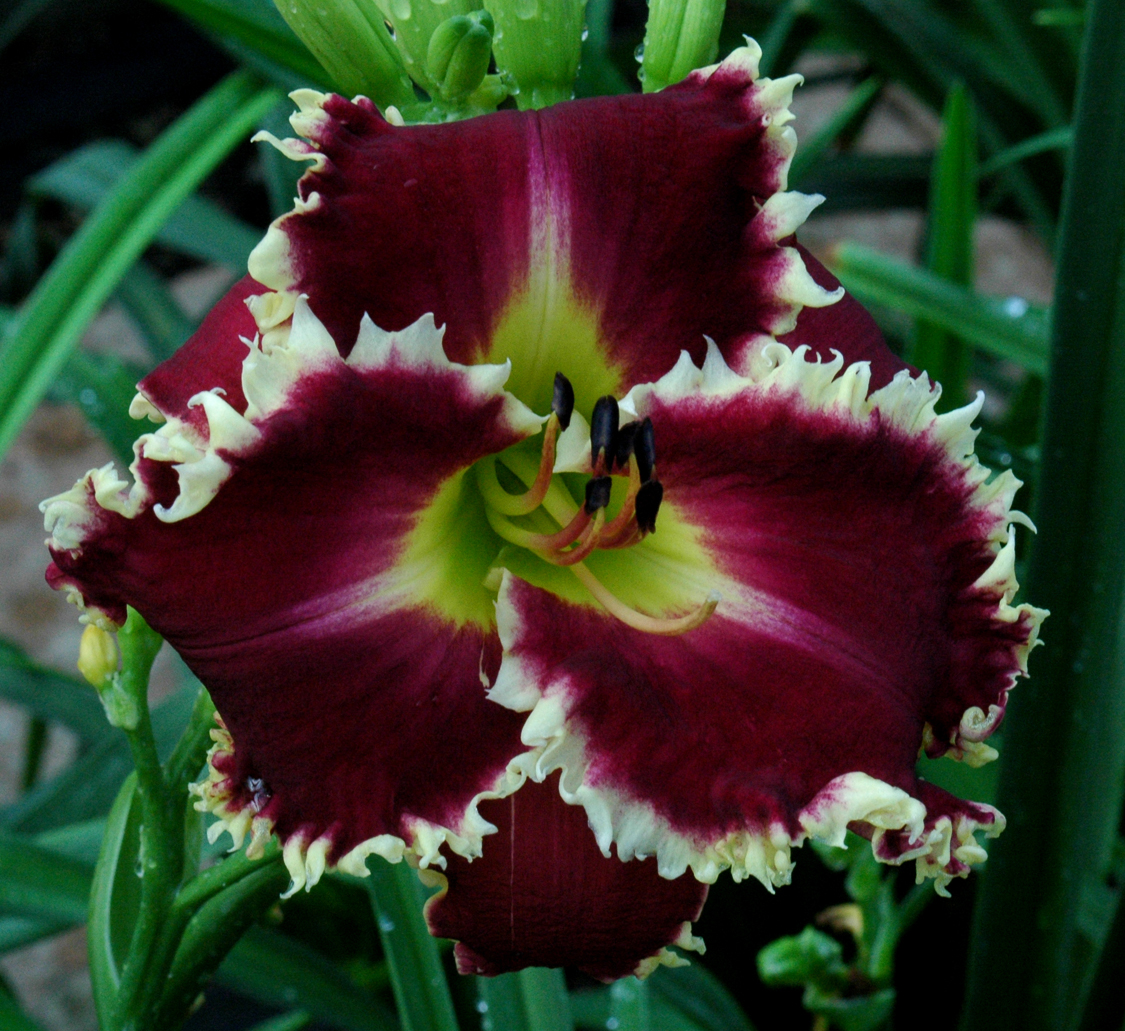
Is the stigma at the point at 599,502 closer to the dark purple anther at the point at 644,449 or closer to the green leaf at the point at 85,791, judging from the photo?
the dark purple anther at the point at 644,449

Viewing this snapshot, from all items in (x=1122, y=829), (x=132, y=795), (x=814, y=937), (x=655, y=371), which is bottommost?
(x=1122, y=829)

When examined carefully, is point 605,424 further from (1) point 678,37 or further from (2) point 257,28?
(2) point 257,28

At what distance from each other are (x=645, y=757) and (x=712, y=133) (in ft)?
0.68

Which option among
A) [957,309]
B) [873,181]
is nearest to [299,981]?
[957,309]

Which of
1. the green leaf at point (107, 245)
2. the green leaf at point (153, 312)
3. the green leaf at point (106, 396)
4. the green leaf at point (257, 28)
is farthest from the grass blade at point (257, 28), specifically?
the green leaf at point (153, 312)

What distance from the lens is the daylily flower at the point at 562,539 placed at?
370 mm

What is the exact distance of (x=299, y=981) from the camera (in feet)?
2.40

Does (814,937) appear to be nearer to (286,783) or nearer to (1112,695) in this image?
(1112,695)

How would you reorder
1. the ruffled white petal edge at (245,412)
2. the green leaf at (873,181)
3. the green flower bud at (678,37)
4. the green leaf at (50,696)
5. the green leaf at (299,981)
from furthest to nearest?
the green leaf at (873,181)
the green leaf at (50,696)
the green leaf at (299,981)
the green flower bud at (678,37)
the ruffled white petal edge at (245,412)

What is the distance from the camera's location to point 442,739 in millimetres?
400

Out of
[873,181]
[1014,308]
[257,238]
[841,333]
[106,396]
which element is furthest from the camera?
[873,181]

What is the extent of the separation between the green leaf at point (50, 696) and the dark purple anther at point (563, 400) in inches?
31.5

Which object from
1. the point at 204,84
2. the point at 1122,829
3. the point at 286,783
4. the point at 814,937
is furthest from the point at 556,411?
the point at 204,84

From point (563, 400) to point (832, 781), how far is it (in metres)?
0.16
